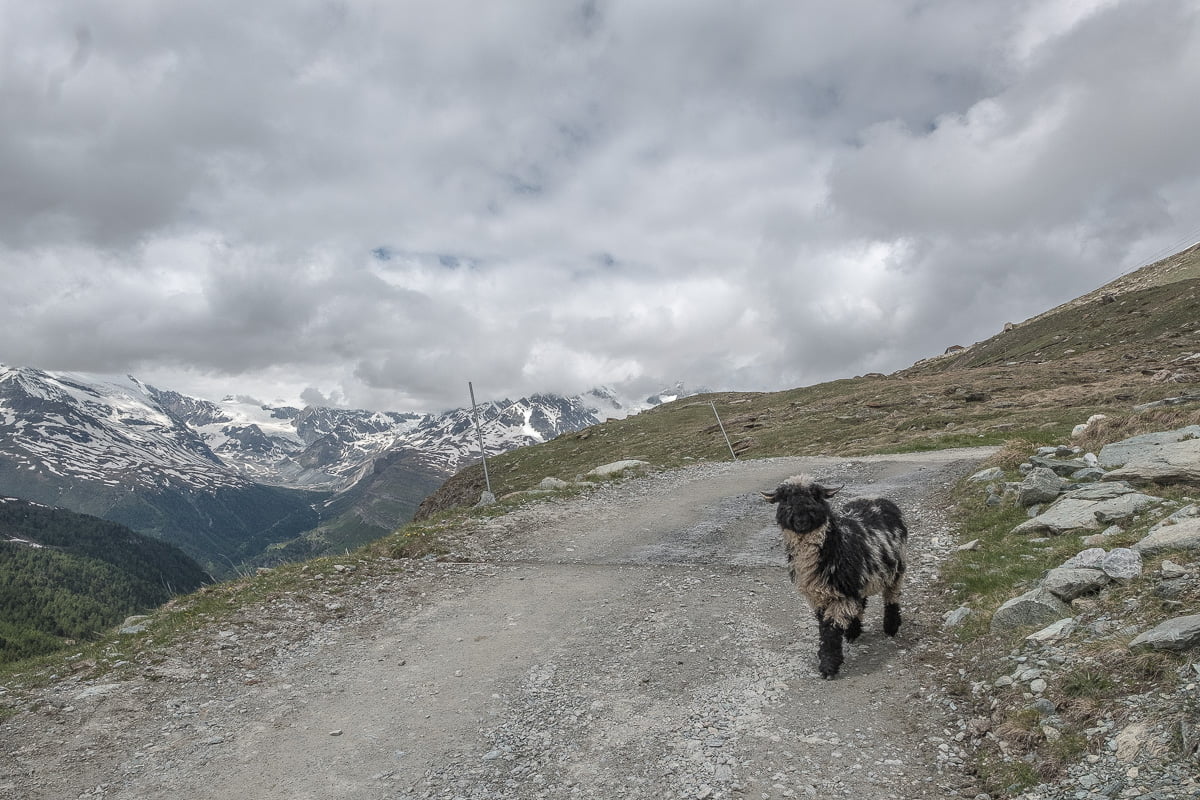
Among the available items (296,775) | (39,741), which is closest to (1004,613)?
(296,775)

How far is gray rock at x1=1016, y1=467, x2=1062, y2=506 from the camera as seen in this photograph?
15.0 metres

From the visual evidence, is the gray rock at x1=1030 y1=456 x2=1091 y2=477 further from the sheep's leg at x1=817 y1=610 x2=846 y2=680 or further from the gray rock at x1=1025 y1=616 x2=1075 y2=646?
the sheep's leg at x1=817 y1=610 x2=846 y2=680

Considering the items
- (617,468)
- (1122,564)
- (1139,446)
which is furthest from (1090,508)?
(617,468)

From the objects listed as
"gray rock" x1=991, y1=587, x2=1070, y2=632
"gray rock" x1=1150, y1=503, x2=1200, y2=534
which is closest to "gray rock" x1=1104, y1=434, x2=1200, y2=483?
"gray rock" x1=1150, y1=503, x2=1200, y2=534

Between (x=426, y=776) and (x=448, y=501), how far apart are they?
7964 cm

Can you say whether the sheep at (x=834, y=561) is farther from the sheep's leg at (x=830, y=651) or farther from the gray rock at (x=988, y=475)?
the gray rock at (x=988, y=475)

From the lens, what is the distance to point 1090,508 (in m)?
12.4

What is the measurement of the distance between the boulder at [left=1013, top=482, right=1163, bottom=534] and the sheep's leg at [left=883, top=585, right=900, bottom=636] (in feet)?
16.1

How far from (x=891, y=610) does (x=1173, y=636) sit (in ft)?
15.0

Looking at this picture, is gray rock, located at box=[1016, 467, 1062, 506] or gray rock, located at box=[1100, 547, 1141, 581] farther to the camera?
gray rock, located at box=[1016, 467, 1062, 506]

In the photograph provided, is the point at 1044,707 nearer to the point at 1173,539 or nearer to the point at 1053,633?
the point at 1053,633

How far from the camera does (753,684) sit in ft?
30.0

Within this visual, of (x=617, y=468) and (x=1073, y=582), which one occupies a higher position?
(x=617, y=468)

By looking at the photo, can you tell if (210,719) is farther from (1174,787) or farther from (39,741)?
(1174,787)
